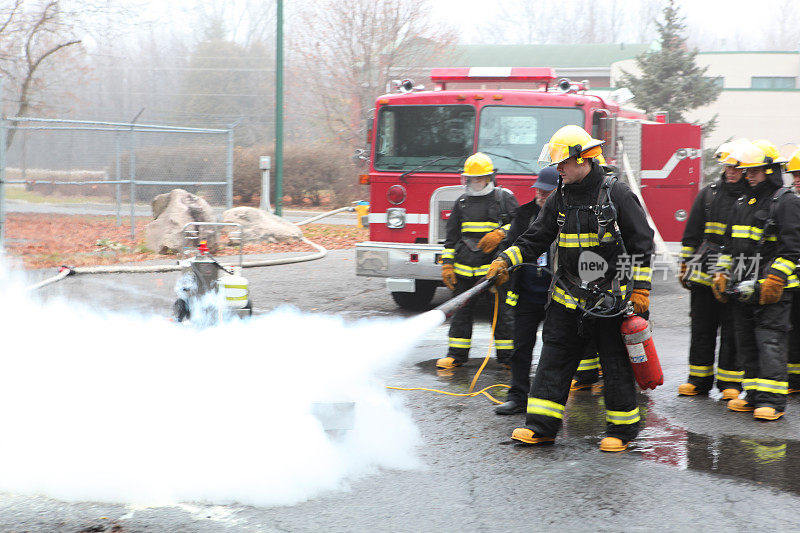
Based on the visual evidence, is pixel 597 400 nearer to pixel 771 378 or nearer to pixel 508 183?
pixel 771 378

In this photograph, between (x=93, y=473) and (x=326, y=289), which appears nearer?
(x=93, y=473)

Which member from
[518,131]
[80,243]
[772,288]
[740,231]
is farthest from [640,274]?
[80,243]

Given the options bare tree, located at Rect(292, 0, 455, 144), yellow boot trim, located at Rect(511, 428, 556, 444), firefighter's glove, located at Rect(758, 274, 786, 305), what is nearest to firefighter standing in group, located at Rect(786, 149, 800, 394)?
firefighter's glove, located at Rect(758, 274, 786, 305)

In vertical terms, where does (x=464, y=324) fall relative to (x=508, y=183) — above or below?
below

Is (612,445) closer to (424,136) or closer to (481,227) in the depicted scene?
(481,227)

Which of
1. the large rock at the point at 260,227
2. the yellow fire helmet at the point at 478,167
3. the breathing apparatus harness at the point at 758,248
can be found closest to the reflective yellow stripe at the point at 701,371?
the breathing apparatus harness at the point at 758,248

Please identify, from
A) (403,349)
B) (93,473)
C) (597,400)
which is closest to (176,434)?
(93,473)

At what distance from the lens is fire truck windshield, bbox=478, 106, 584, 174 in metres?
8.77

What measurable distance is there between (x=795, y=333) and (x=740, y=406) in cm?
94

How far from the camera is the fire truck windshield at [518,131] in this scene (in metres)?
8.77

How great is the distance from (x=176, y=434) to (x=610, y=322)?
257 cm

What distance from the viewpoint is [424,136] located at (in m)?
9.20

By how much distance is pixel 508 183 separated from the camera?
8.77 meters

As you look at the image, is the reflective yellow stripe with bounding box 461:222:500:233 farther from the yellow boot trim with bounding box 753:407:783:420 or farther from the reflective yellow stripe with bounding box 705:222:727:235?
the yellow boot trim with bounding box 753:407:783:420
